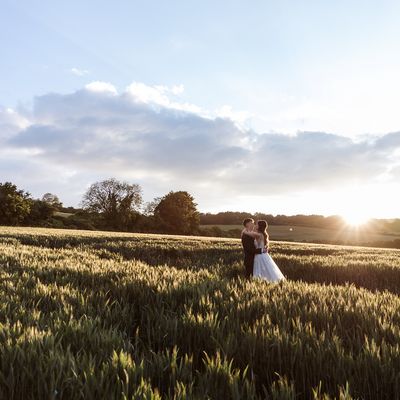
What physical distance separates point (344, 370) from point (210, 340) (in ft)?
3.98

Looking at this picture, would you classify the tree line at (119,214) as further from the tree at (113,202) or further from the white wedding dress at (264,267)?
the white wedding dress at (264,267)

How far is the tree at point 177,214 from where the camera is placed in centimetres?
10038

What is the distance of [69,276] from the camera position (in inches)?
296

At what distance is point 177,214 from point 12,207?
123ft

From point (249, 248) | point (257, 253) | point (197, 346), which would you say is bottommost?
point (197, 346)

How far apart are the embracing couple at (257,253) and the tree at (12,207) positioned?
272 feet

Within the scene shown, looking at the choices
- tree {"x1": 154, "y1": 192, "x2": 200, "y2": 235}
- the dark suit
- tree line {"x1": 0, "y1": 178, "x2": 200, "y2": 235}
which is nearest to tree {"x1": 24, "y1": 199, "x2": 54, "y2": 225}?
tree line {"x1": 0, "y1": 178, "x2": 200, "y2": 235}

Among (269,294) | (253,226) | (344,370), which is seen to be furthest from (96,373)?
(253,226)

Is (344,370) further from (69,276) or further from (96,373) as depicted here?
(69,276)

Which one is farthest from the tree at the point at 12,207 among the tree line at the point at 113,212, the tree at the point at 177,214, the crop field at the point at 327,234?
the crop field at the point at 327,234

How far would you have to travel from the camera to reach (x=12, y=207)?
288 ft

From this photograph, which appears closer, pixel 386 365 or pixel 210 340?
pixel 386 365

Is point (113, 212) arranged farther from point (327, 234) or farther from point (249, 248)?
point (249, 248)

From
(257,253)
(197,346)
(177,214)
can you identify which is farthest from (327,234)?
(197,346)
